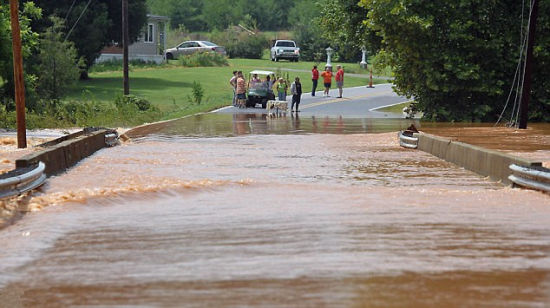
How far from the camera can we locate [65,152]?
1670 cm

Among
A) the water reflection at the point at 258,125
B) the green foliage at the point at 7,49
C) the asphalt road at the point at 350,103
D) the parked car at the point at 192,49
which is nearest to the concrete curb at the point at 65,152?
the water reflection at the point at 258,125

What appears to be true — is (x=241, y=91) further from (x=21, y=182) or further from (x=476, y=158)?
(x=21, y=182)

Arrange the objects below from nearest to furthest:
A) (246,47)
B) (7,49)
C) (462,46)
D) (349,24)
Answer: (7,49)
(462,46)
(349,24)
(246,47)

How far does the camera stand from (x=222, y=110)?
43688mm

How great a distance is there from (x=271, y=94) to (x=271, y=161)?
2972 centimetres

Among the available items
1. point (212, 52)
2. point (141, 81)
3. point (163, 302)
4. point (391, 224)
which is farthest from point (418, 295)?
point (212, 52)

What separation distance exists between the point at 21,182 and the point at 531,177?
6642 mm

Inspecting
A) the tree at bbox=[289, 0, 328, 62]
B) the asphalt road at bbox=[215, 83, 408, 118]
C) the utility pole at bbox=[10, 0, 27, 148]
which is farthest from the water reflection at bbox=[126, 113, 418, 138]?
the tree at bbox=[289, 0, 328, 62]

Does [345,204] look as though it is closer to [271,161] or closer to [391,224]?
[391,224]

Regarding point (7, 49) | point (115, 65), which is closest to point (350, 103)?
point (7, 49)

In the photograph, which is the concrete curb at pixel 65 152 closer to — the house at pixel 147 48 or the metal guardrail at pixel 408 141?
the metal guardrail at pixel 408 141

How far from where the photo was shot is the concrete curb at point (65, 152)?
555 inches

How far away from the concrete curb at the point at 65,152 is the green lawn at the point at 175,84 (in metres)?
18.0

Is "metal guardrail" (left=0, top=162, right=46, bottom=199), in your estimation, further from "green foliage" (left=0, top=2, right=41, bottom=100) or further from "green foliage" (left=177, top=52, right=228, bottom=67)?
"green foliage" (left=177, top=52, right=228, bottom=67)
